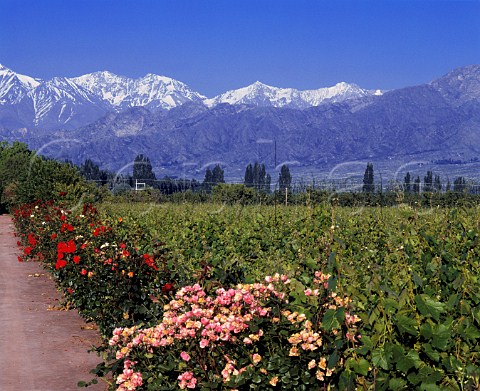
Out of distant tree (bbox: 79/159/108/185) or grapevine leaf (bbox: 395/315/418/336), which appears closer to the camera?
grapevine leaf (bbox: 395/315/418/336)

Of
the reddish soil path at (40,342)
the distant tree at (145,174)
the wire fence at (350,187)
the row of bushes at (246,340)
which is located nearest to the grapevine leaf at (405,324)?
the row of bushes at (246,340)

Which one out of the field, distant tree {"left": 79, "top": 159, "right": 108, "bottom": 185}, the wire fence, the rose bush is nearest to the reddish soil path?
the rose bush

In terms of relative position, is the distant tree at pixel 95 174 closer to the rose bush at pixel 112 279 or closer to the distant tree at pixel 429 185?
the distant tree at pixel 429 185

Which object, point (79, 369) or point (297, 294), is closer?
point (297, 294)

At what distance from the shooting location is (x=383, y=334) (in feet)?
16.3

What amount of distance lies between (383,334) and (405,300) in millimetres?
288

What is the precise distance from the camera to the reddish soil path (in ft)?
24.7

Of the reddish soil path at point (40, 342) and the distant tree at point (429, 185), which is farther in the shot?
the distant tree at point (429, 185)

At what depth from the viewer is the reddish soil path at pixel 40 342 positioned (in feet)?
24.7

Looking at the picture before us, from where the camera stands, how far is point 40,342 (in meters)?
9.22

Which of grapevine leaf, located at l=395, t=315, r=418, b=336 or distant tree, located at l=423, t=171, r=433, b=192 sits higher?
grapevine leaf, located at l=395, t=315, r=418, b=336

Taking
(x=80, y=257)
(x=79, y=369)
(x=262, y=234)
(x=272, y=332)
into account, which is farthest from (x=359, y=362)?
(x=262, y=234)

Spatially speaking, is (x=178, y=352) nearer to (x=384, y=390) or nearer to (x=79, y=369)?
(x=384, y=390)

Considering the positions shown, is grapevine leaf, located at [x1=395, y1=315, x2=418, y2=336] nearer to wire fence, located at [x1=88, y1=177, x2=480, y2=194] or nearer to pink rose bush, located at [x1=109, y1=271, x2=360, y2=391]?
pink rose bush, located at [x1=109, y1=271, x2=360, y2=391]
